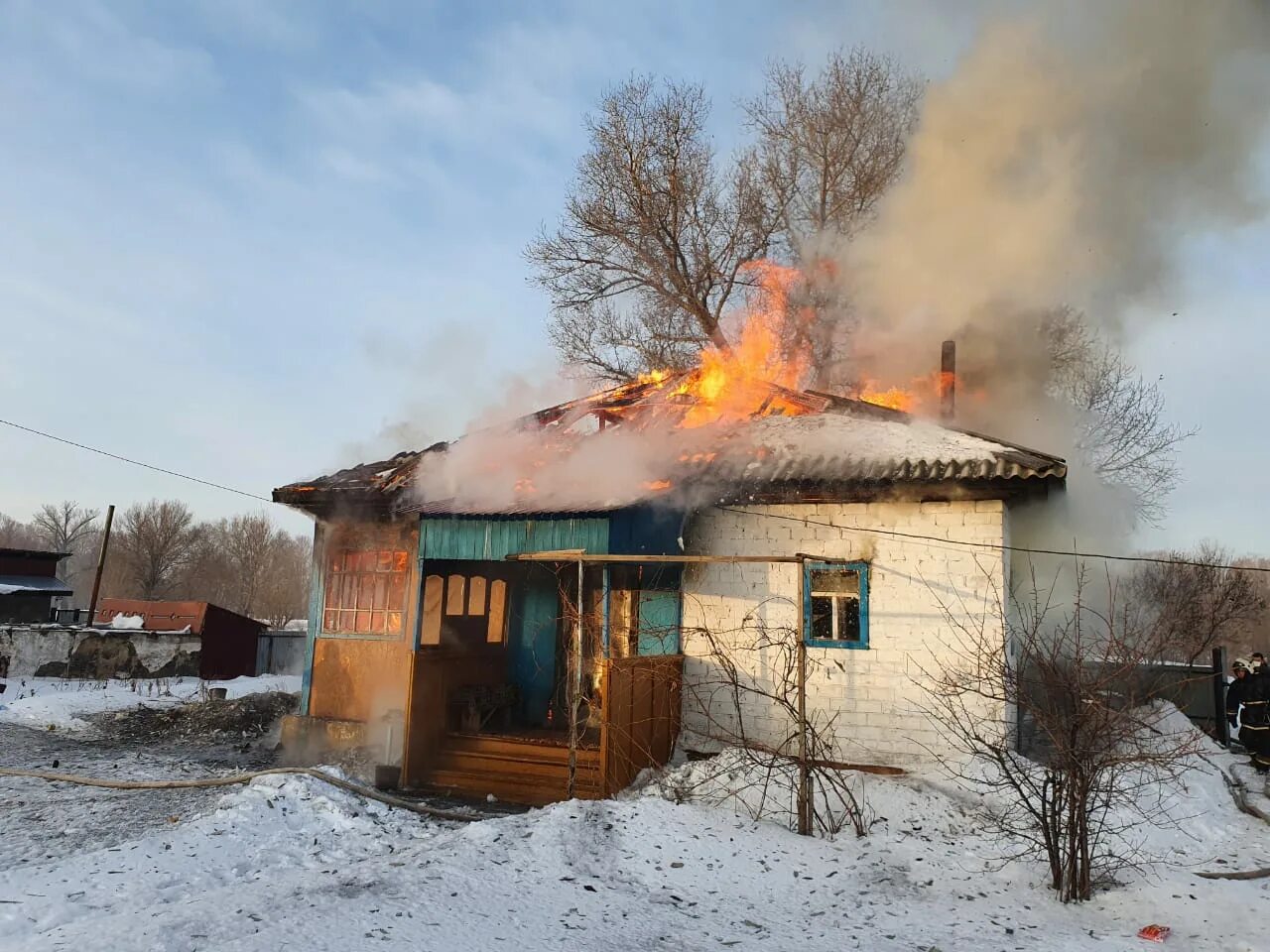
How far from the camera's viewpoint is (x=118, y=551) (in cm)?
6291

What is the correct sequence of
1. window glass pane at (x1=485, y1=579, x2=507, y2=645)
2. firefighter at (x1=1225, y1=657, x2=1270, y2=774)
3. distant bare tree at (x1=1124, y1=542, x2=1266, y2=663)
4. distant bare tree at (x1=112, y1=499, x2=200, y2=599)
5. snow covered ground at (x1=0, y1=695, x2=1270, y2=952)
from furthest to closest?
distant bare tree at (x1=112, y1=499, x2=200, y2=599) < distant bare tree at (x1=1124, y1=542, x2=1266, y2=663) < window glass pane at (x1=485, y1=579, x2=507, y2=645) < firefighter at (x1=1225, y1=657, x2=1270, y2=774) < snow covered ground at (x1=0, y1=695, x2=1270, y2=952)

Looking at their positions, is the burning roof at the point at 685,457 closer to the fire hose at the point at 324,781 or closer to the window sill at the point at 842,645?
the window sill at the point at 842,645

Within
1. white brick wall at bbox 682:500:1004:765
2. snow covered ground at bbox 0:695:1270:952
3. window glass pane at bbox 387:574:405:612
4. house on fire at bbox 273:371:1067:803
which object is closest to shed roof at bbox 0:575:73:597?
house on fire at bbox 273:371:1067:803

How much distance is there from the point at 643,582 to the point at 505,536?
2.02 m

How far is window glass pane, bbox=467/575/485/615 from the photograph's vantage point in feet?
42.4

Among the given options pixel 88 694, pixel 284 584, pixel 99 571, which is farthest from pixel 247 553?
pixel 88 694

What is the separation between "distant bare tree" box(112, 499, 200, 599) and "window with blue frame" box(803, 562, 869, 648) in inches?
1986

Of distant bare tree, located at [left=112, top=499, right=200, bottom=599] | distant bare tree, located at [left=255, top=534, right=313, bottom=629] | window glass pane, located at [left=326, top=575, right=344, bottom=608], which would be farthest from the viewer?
distant bare tree, located at [left=255, top=534, right=313, bottom=629]

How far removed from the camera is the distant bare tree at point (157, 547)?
50269mm

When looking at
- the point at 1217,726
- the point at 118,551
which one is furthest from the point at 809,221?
the point at 118,551

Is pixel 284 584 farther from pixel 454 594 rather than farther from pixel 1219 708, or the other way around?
pixel 1219 708

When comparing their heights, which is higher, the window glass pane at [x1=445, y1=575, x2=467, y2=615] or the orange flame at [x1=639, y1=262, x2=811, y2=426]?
the orange flame at [x1=639, y1=262, x2=811, y2=426]

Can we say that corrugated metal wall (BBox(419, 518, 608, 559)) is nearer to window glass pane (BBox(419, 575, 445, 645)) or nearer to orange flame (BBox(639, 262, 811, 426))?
window glass pane (BBox(419, 575, 445, 645))

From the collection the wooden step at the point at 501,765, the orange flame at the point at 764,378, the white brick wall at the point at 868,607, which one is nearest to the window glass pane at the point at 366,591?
the wooden step at the point at 501,765
